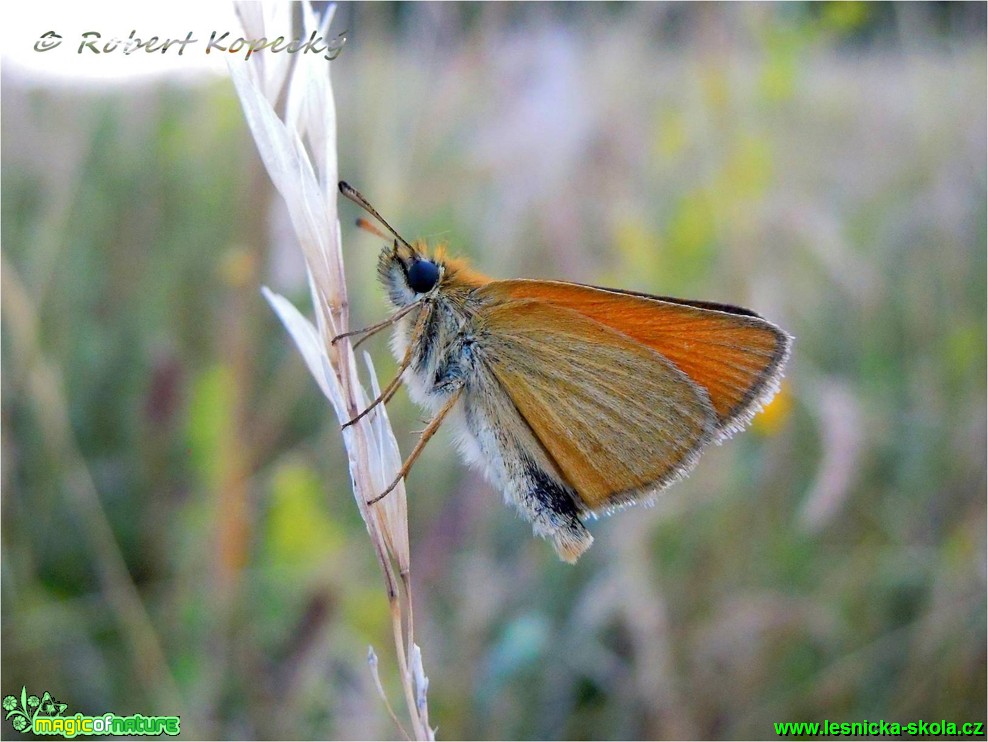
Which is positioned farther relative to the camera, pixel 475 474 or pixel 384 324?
pixel 475 474

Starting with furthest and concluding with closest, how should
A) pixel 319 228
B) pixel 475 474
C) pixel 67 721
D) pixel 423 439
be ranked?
pixel 475 474 < pixel 67 721 < pixel 423 439 < pixel 319 228

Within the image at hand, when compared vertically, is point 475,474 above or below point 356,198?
below

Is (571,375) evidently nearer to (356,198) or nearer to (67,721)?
(356,198)

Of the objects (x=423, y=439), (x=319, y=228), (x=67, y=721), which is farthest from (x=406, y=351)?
(x=67, y=721)

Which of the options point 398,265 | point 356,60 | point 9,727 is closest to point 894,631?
point 398,265

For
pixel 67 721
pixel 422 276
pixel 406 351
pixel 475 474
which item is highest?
pixel 422 276

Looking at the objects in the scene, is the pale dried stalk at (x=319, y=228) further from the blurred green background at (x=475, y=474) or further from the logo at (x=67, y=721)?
the logo at (x=67, y=721)
